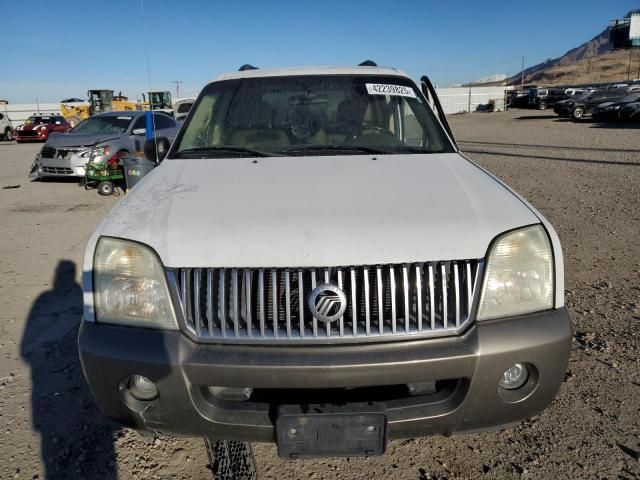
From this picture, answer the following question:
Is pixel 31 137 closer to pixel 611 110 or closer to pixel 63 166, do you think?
pixel 63 166

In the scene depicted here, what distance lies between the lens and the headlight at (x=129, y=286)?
5.66 feet

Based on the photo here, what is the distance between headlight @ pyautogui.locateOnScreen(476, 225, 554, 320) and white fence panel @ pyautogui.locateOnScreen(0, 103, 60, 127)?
41170 millimetres

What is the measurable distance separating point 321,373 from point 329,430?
224 mm

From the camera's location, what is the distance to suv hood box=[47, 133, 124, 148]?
32.9 feet

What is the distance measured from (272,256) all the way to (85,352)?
2.57ft

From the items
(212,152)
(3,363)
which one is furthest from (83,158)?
(212,152)

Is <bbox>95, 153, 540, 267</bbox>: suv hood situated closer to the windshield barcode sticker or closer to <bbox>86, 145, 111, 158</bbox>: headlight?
the windshield barcode sticker

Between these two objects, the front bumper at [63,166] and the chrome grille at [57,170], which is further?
the chrome grille at [57,170]

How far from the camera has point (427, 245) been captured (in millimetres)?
1690

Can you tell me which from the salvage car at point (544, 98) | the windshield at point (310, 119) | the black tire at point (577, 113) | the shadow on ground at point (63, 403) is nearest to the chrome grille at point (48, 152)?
Result: the shadow on ground at point (63, 403)

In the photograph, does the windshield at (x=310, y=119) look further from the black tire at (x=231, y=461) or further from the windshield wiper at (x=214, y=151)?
the black tire at (x=231, y=461)

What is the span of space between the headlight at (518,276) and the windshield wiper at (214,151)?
4.77ft

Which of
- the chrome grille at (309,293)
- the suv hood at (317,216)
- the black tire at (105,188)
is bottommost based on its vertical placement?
the black tire at (105,188)

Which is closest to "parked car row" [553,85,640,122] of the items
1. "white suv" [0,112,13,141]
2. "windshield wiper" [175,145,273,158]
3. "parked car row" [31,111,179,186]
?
"parked car row" [31,111,179,186]
